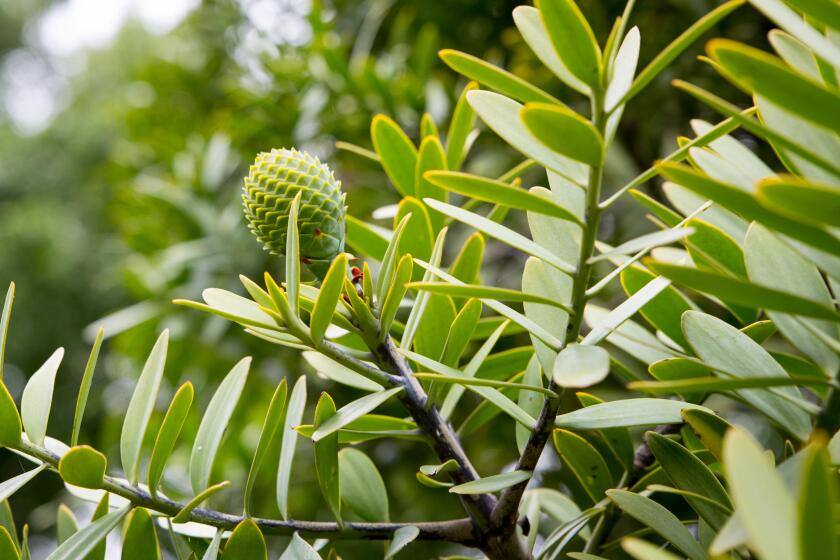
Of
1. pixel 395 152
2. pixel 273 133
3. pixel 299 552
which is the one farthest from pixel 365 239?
pixel 273 133

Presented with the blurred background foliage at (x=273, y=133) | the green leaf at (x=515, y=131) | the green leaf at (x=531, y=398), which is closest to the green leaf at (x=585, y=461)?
the green leaf at (x=531, y=398)

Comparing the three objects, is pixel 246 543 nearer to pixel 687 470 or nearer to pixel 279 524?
pixel 279 524

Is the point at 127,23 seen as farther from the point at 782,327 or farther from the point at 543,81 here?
the point at 782,327

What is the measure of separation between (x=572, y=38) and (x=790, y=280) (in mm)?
93

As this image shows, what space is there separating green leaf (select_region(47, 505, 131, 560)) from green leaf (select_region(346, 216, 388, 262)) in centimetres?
15

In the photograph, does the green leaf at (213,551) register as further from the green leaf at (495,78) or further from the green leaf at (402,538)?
the green leaf at (495,78)

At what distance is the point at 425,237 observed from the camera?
0.29m

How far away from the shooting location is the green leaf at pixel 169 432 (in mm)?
254

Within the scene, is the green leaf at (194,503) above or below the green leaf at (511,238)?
below

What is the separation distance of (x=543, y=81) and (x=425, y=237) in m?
0.50

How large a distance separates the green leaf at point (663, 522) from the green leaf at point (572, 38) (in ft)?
0.42

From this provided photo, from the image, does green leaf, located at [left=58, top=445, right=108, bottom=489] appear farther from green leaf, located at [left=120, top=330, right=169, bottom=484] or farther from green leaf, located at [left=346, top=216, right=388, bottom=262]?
green leaf, located at [left=346, top=216, right=388, bottom=262]

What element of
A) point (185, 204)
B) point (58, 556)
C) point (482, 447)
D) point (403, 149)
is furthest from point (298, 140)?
point (58, 556)

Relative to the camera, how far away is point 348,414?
0.75 ft
